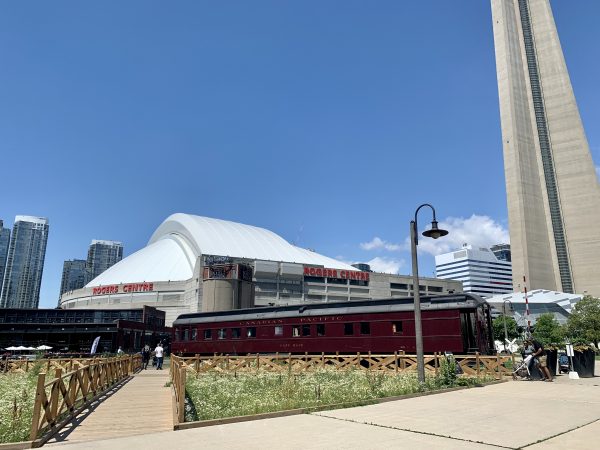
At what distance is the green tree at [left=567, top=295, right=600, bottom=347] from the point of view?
5572 centimetres

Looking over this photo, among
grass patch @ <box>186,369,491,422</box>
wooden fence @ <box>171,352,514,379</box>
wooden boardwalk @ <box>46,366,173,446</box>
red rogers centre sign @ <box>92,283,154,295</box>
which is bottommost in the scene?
wooden boardwalk @ <box>46,366,173,446</box>

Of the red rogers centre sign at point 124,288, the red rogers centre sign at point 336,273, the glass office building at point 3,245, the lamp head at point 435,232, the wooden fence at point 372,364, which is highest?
the glass office building at point 3,245

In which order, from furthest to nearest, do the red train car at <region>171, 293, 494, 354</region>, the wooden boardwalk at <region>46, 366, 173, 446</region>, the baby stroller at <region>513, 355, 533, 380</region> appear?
the red train car at <region>171, 293, 494, 354</region> → the baby stroller at <region>513, 355, 533, 380</region> → the wooden boardwalk at <region>46, 366, 173, 446</region>

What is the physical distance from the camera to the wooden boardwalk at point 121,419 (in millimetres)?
8485

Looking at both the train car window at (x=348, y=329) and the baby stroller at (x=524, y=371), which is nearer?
the baby stroller at (x=524, y=371)

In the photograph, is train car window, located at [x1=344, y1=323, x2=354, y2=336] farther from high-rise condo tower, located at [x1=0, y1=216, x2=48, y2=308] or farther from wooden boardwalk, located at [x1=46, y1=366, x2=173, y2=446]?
high-rise condo tower, located at [x1=0, y1=216, x2=48, y2=308]

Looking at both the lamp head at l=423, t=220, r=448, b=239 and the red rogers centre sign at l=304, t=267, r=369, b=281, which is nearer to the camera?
the lamp head at l=423, t=220, r=448, b=239

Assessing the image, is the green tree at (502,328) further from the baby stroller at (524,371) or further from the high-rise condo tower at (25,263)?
the high-rise condo tower at (25,263)

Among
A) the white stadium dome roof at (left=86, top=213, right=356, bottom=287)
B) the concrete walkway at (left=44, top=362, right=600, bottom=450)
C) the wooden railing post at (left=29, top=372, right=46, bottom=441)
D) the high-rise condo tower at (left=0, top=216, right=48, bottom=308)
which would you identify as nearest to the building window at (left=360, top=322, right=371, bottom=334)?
the concrete walkway at (left=44, top=362, right=600, bottom=450)

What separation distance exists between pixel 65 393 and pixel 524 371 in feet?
57.1

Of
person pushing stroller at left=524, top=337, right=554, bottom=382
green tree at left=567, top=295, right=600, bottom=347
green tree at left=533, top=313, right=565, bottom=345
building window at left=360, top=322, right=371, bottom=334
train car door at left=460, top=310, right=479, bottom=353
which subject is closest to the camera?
person pushing stroller at left=524, top=337, right=554, bottom=382

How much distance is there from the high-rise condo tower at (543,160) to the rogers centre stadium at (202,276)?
99.8ft

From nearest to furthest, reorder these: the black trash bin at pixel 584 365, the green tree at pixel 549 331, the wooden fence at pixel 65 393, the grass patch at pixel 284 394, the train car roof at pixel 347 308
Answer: the wooden fence at pixel 65 393 < the grass patch at pixel 284 394 < the black trash bin at pixel 584 365 < the train car roof at pixel 347 308 < the green tree at pixel 549 331

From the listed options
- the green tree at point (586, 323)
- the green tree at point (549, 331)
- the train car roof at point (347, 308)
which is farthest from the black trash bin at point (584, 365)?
the green tree at point (549, 331)
